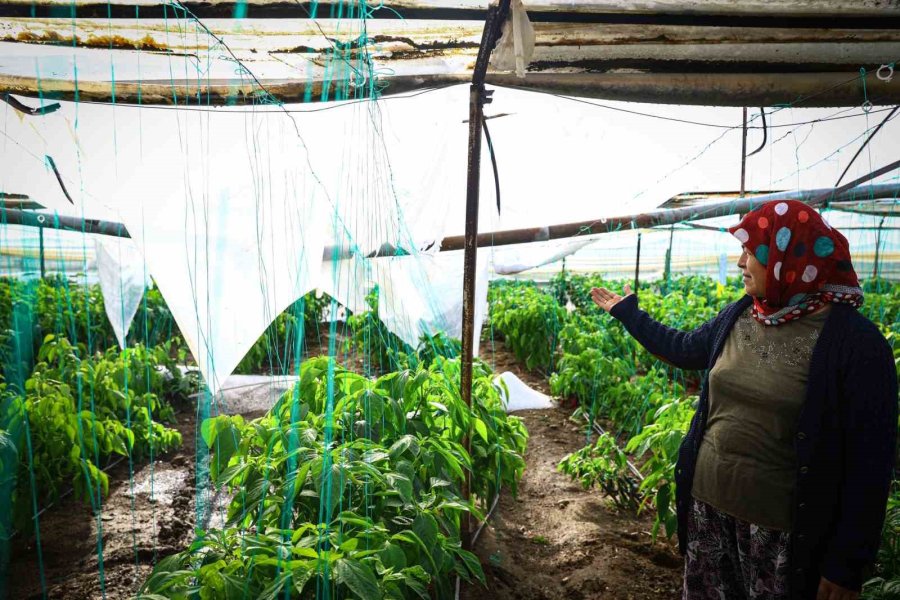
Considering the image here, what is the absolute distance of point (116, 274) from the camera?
4523mm

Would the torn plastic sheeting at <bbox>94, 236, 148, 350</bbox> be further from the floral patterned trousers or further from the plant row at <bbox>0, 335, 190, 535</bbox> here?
the floral patterned trousers

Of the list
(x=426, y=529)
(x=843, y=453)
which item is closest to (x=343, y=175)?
(x=426, y=529)

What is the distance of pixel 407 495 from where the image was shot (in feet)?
4.84

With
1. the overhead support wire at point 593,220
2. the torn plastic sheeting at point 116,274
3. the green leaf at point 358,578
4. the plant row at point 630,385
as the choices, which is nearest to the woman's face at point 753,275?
the plant row at point 630,385

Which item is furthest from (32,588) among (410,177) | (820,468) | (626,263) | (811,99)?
(626,263)

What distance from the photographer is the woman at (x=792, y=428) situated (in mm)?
1290

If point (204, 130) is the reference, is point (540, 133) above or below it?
above

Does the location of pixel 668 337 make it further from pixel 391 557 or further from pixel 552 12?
pixel 552 12

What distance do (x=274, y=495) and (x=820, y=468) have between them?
4.40ft

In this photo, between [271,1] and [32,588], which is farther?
[32,588]

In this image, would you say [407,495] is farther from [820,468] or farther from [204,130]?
[204,130]

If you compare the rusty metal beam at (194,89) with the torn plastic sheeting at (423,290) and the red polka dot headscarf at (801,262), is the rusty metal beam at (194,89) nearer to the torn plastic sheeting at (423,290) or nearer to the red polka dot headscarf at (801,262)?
the torn plastic sheeting at (423,290)

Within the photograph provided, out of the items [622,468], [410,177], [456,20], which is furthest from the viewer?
[410,177]

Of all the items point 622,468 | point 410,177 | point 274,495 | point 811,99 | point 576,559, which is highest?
point 811,99
